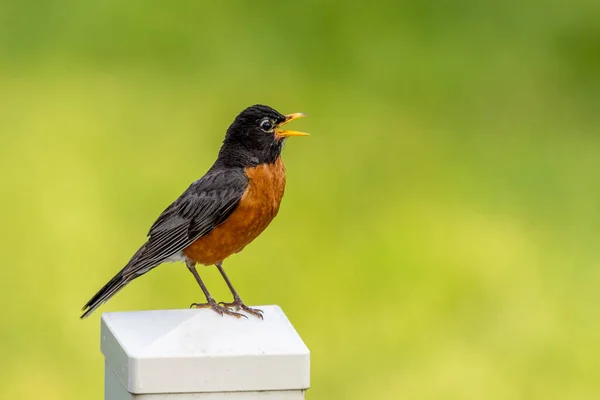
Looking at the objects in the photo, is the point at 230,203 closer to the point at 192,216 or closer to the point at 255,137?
the point at 192,216

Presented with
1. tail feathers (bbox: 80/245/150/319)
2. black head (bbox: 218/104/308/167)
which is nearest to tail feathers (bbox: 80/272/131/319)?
tail feathers (bbox: 80/245/150/319)

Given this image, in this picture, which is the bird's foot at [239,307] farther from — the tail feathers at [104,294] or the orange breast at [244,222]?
the tail feathers at [104,294]

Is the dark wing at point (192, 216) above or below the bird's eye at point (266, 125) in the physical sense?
below

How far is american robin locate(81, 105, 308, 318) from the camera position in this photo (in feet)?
21.2

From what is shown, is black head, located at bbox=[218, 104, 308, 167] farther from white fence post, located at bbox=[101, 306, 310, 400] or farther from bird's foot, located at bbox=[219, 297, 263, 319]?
white fence post, located at bbox=[101, 306, 310, 400]

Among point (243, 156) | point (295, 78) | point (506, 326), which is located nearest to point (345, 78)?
point (295, 78)

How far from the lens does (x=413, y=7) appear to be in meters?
18.5

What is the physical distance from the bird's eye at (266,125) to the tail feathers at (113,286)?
88 cm

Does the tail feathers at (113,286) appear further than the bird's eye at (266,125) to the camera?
No

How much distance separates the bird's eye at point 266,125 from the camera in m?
6.62

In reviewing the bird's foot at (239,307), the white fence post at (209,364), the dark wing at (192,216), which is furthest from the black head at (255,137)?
the white fence post at (209,364)

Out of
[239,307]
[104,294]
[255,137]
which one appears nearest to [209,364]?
[104,294]

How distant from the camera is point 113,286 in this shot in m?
6.01

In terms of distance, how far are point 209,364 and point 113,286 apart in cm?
162
